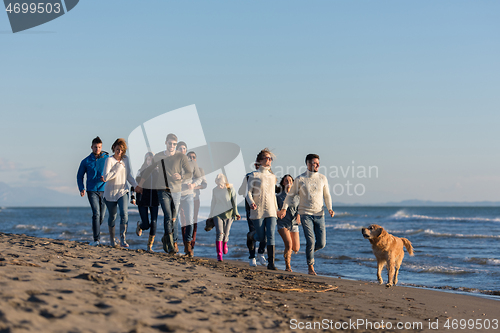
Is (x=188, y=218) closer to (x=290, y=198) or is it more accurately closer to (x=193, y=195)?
(x=193, y=195)

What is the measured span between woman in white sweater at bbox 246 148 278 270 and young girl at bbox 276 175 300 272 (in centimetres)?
35

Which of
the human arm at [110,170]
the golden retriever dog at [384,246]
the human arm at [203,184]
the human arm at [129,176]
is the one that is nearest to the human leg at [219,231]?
the human arm at [203,184]

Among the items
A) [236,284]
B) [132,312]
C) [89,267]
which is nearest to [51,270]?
[89,267]

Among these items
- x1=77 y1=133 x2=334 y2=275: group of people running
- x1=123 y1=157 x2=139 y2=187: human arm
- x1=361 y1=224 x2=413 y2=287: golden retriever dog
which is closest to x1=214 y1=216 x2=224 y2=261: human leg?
x1=77 y1=133 x2=334 y2=275: group of people running

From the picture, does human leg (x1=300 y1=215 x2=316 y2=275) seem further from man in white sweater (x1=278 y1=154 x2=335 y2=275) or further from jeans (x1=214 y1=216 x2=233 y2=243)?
jeans (x1=214 y1=216 x2=233 y2=243)

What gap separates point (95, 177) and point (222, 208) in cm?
233

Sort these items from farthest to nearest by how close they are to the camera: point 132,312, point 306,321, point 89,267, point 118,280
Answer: point 89,267 → point 118,280 → point 306,321 → point 132,312

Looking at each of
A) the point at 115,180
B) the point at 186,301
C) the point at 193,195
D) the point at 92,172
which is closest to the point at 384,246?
the point at 193,195

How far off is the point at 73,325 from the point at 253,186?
459 centimetres

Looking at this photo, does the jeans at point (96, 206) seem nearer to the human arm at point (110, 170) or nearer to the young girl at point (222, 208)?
the human arm at point (110, 170)

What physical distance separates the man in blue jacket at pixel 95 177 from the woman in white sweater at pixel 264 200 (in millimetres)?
2693

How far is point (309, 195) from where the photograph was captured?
670 cm

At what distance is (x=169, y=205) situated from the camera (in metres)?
7.03

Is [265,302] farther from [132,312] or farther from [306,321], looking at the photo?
[132,312]
